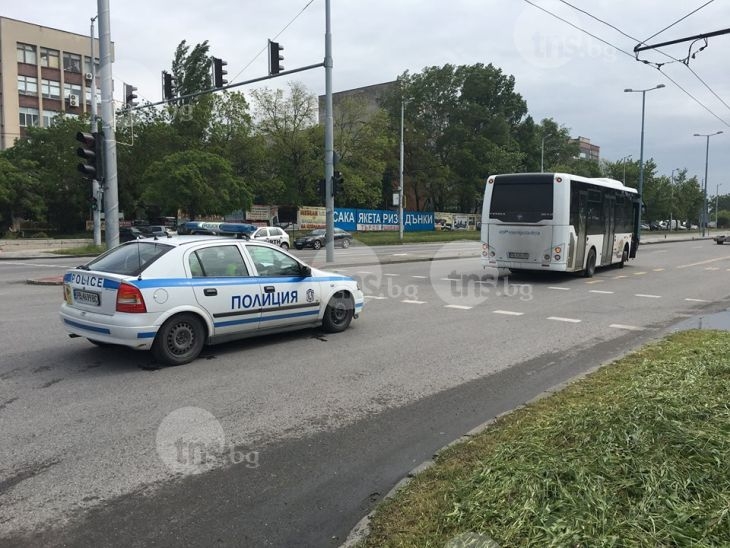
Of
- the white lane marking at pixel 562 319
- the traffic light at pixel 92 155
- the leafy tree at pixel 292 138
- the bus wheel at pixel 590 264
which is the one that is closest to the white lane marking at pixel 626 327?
the white lane marking at pixel 562 319

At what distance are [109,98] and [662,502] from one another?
15556mm

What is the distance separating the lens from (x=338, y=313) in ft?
28.4

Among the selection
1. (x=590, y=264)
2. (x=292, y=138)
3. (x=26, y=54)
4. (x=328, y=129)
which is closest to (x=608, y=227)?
(x=590, y=264)

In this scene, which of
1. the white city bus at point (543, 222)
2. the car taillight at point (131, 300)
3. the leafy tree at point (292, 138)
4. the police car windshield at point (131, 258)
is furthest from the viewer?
the leafy tree at point (292, 138)

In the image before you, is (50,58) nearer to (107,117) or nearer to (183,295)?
(107,117)

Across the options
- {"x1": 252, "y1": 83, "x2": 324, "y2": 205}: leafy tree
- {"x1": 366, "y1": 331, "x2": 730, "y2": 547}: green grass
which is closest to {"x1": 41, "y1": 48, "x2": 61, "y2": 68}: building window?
{"x1": 252, "y1": 83, "x2": 324, "y2": 205}: leafy tree

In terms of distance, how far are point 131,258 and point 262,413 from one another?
2.89m

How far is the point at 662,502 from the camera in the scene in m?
2.81

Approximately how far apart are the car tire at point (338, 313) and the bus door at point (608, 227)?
12477 mm

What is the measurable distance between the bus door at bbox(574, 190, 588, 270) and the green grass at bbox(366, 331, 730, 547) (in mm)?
12344

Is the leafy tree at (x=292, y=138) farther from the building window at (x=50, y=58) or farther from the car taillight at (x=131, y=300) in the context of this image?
the car taillight at (x=131, y=300)

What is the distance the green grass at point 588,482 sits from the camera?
2.65 meters

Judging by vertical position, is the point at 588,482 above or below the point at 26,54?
below

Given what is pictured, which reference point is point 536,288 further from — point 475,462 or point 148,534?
point 148,534
